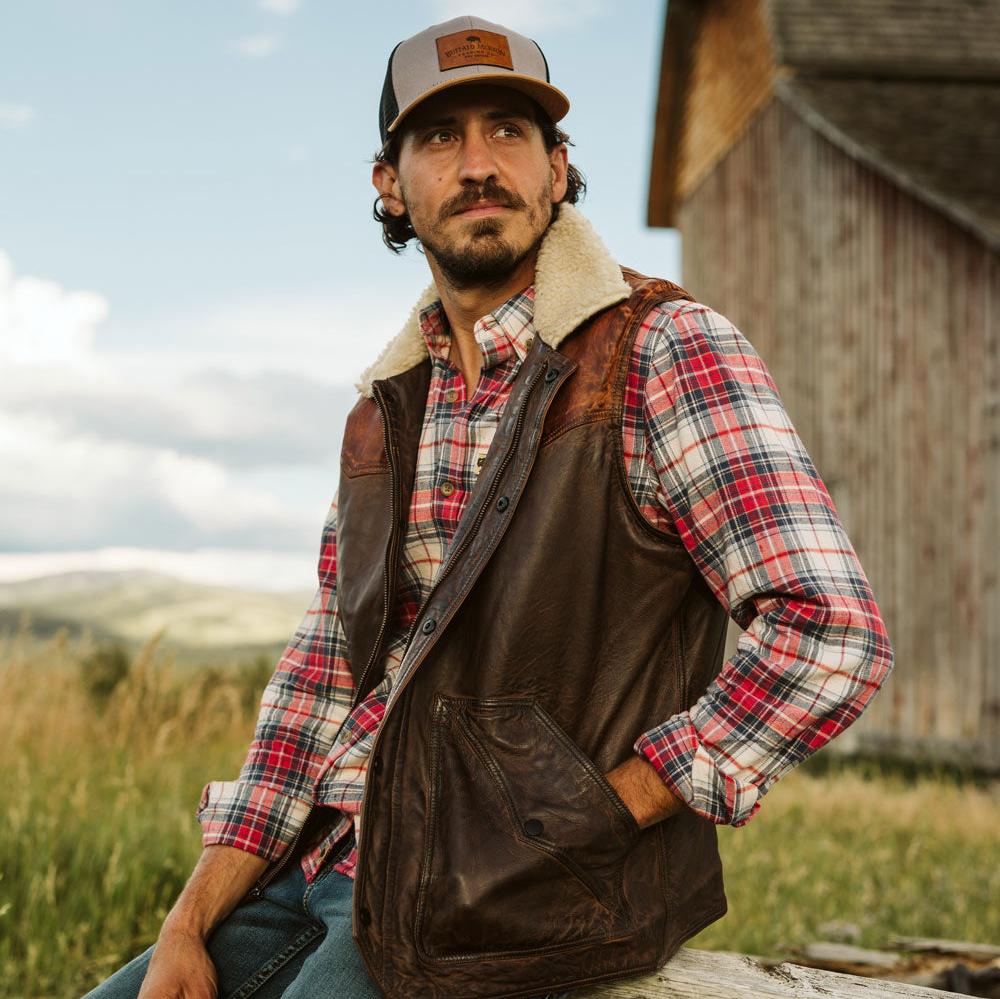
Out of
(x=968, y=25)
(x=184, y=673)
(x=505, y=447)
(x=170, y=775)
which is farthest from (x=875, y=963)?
(x=968, y=25)

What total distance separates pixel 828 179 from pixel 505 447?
36.9 ft

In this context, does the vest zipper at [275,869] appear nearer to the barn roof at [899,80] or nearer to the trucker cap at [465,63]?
the trucker cap at [465,63]

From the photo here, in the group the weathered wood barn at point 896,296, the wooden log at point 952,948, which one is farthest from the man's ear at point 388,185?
the weathered wood barn at point 896,296

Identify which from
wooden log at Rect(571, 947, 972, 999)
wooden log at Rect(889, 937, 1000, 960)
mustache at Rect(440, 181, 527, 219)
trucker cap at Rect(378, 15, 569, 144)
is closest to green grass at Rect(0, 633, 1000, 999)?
wooden log at Rect(889, 937, 1000, 960)

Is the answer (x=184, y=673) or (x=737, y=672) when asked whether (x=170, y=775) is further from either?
(x=737, y=672)

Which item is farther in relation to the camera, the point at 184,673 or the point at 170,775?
the point at 184,673

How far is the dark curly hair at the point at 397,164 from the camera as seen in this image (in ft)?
9.18

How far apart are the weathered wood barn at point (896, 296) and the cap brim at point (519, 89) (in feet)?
30.3

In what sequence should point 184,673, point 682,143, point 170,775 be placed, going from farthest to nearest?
point 682,143 → point 184,673 → point 170,775

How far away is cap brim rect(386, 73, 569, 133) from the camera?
8.44 feet

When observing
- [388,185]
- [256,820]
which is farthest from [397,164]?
[256,820]

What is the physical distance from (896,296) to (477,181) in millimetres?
10202

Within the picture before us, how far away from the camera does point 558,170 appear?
2.83 meters

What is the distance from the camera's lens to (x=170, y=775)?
6.16m
